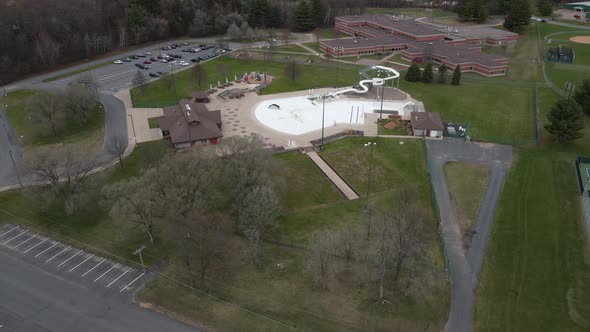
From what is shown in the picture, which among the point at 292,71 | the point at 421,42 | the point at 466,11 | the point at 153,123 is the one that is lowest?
the point at 153,123

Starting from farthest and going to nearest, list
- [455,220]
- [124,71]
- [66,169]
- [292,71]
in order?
[124,71]
[292,71]
[66,169]
[455,220]

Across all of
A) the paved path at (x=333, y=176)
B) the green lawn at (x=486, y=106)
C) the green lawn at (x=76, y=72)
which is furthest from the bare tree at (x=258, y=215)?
the green lawn at (x=76, y=72)

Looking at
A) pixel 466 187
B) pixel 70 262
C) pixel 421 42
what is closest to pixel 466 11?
pixel 421 42

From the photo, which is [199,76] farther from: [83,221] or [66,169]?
[83,221]

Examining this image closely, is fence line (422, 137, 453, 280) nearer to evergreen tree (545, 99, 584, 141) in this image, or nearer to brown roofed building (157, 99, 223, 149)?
evergreen tree (545, 99, 584, 141)

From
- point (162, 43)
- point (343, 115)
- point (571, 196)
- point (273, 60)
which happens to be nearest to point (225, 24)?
point (162, 43)

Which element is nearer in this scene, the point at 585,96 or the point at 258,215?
the point at 258,215

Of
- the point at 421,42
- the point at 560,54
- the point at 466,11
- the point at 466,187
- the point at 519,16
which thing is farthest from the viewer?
the point at 466,11

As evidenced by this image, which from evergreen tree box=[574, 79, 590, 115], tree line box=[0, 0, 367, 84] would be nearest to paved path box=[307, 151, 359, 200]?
evergreen tree box=[574, 79, 590, 115]
